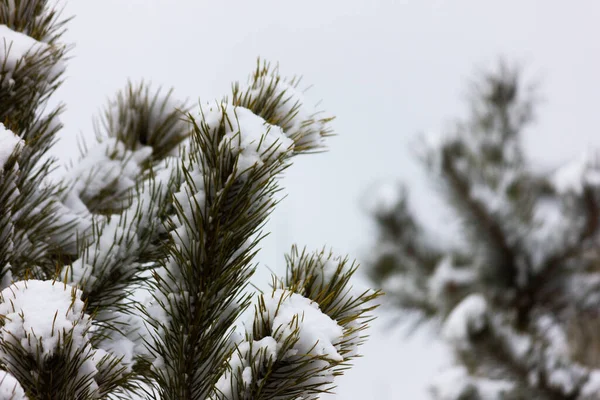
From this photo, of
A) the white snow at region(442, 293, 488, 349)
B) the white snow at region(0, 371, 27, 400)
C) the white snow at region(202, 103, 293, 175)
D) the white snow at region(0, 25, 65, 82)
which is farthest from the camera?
the white snow at region(442, 293, 488, 349)

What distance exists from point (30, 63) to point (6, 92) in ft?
0.22

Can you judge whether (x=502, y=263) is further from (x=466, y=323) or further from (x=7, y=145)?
(x=7, y=145)

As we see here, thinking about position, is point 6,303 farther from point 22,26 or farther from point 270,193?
point 22,26

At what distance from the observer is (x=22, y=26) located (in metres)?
1.10

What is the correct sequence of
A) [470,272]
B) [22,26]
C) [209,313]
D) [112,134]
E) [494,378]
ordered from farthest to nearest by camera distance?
1. [470,272]
2. [494,378]
3. [112,134]
4. [22,26]
5. [209,313]

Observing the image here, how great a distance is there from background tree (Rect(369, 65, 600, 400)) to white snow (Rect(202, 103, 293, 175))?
9.70 ft

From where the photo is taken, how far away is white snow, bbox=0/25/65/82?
0.97 meters

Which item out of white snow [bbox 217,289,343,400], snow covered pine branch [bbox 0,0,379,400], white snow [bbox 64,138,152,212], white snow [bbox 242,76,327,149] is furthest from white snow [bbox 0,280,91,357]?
Answer: white snow [bbox 64,138,152,212]

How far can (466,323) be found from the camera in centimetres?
341

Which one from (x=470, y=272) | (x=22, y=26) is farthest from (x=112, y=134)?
(x=470, y=272)

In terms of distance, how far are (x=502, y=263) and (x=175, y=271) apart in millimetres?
3803

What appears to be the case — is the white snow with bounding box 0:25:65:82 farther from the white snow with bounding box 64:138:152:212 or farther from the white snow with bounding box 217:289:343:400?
the white snow with bounding box 217:289:343:400

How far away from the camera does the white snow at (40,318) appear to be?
0.67 m

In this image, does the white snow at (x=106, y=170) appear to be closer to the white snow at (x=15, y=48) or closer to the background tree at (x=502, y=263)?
the white snow at (x=15, y=48)
